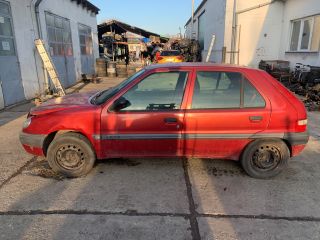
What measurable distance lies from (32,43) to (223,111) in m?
8.60

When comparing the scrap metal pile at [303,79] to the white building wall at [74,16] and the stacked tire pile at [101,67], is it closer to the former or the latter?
the white building wall at [74,16]

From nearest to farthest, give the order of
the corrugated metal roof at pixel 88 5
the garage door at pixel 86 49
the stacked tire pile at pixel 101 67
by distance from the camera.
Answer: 1. the corrugated metal roof at pixel 88 5
2. the garage door at pixel 86 49
3. the stacked tire pile at pixel 101 67

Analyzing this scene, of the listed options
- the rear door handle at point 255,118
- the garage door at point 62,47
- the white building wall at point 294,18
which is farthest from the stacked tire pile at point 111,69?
the rear door handle at point 255,118

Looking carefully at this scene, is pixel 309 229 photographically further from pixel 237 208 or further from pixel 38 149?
pixel 38 149

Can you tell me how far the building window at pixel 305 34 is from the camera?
1098 cm

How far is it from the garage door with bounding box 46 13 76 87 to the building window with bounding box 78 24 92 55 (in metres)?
2.05

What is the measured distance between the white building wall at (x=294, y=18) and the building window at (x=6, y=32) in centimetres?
1105

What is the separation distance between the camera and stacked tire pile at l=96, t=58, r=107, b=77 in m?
17.5

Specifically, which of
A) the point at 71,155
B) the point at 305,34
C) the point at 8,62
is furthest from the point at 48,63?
the point at 305,34

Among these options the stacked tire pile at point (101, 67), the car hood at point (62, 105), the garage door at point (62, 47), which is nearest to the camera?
the car hood at point (62, 105)

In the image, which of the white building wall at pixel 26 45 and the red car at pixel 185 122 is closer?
the red car at pixel 185 122

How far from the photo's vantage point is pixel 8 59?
8297 mm

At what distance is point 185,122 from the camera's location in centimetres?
362

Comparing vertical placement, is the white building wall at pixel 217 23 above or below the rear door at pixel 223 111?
above
